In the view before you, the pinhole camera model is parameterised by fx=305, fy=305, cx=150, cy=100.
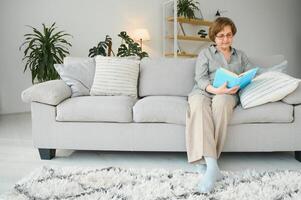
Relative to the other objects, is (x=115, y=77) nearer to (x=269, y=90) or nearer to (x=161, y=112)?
(x=161, y=112)

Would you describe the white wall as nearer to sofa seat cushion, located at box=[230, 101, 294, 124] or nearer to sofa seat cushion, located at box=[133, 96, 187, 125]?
sofa seat cushion, located at box=[133, 96, 187, 125]

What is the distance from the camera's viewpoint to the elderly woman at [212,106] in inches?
69.1

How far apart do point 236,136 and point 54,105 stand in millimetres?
1277

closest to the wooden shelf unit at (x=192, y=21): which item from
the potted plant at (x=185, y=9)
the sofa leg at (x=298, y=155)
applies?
the potted plant at (x=185, y=9)

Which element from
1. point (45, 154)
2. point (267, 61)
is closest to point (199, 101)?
point (267, 61)

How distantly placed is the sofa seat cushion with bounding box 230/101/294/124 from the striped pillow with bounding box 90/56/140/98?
888mm

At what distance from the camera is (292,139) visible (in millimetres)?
2035

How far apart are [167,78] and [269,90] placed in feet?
2.83

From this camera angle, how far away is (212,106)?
1.89m

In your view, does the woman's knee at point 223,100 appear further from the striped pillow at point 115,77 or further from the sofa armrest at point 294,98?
the striped pillow at point 115,77

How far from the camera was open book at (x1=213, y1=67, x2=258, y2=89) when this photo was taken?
74.2 inches

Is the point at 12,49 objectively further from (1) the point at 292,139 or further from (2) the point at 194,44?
(1) the point at 292,139

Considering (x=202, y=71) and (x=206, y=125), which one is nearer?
(x=206, y=125)

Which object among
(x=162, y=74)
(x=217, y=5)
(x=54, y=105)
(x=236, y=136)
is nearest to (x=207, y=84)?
(x=236, y=136)
